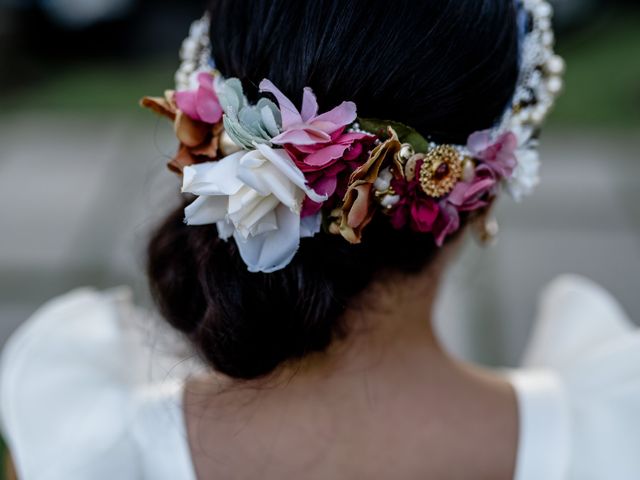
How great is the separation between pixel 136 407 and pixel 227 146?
0.47 metres

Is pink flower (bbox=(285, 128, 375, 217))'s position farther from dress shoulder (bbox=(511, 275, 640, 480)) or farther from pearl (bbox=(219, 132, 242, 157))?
dress shoulder (bbox=(511, 275, 640, 480))

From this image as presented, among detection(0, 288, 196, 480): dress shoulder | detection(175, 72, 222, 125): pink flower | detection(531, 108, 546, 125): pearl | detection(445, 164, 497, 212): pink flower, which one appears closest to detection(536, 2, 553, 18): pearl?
detection(531, 108, 546, 125): pearl

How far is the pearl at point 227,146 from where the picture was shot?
0.96 meters

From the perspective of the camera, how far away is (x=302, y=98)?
36.2 inches

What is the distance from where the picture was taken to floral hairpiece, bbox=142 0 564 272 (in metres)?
0.88

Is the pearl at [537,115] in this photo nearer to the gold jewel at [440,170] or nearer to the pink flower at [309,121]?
the gold jewel at [440,170]

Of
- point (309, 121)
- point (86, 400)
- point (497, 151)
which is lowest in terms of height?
point (86, 400)

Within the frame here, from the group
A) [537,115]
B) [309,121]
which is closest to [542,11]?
[537,115]

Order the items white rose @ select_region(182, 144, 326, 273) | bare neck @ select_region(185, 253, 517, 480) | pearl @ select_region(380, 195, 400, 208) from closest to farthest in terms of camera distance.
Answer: white rose @ select_region(182, 144, 326, 273)
pearl @ select_region(380, 195, 400, 208)
bare neck @ select_region(185, 253, 517, 480)

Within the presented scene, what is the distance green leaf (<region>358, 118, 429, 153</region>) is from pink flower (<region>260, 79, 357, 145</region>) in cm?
5

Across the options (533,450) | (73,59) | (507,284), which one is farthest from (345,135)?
(73,59)

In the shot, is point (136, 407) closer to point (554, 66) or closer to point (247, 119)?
point (247, 119)

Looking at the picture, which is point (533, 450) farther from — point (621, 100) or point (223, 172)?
point (621, 100)

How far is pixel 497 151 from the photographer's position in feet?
3.46
